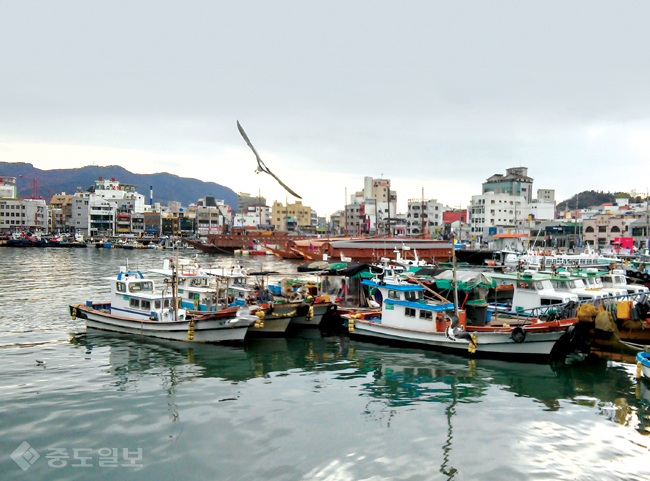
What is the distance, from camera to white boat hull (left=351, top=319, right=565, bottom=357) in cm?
1845

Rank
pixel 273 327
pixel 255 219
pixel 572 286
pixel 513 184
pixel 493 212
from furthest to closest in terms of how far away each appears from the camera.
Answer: pixel 255 219 < pixel 513 184 < pixel 493 212 < pixel 572 286 < pixel 273 327

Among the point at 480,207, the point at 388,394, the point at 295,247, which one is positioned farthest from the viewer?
the point at 480,207

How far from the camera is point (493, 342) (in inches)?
744

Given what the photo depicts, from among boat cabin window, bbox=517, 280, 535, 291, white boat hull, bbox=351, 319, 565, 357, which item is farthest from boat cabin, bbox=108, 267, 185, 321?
boat cabin window, bbox=517, 280, 535, 291

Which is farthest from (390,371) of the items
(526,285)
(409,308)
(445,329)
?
(526,285)

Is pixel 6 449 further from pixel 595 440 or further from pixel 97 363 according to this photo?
pixel 595 440

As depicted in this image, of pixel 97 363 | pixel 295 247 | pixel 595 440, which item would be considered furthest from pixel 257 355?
pixel 295 247

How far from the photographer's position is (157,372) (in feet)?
55.7

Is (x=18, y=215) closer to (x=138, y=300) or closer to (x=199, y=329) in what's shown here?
(x=138, y=300)

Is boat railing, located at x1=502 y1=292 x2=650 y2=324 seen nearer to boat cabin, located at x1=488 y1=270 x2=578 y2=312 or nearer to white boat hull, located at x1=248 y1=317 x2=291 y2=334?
boat cabin, located at x1=488 y1=270 x2=578 y2=312

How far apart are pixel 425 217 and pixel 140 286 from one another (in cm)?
10324

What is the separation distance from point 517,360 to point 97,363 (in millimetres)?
16597

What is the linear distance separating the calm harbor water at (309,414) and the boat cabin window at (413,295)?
248 centimetres

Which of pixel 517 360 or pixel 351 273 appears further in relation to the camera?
pixel 351 273
